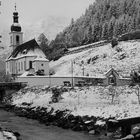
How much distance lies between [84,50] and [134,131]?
7812 cm

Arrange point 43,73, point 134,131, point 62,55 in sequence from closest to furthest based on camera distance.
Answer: point 134,131 < point 43,73 < point 62,55

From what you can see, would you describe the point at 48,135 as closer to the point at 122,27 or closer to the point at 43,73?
the point at 43,73

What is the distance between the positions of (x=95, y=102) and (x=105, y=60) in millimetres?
42118

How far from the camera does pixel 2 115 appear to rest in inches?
1870

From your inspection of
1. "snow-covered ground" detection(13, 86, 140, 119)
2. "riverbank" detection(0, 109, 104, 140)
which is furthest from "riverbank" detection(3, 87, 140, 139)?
"riverbank" detection(0, 109, 104, 140)

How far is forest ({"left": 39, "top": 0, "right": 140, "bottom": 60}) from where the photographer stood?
120688 mm

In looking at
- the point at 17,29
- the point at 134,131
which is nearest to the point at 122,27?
the point at 17,29

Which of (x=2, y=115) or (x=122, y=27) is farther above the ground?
(x=122, y=27)

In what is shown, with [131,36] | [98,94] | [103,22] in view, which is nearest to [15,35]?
[131,36]

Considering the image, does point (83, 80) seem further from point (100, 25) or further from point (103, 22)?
point (103, 22)

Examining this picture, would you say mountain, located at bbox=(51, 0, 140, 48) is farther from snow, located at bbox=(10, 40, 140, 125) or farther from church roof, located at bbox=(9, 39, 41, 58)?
church roof, located at bbox=(9, 39, 41, 58)

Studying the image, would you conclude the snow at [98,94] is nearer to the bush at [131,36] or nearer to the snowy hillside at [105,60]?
the snowy hillside at [105,60]

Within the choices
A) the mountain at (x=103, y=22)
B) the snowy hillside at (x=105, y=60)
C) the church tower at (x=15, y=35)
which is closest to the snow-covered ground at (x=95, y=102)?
the snowy hillside at (x=105, y=60)

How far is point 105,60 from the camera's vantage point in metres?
83.7
